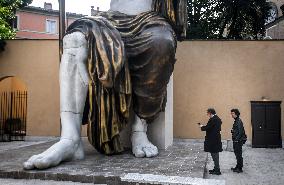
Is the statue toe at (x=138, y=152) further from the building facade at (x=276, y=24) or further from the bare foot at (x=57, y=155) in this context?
the building facade at (x=276, y=24)

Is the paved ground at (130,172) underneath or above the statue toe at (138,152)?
underneath

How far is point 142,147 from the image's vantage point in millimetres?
5176

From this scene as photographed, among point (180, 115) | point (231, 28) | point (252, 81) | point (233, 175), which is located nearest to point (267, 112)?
point (252, 81)

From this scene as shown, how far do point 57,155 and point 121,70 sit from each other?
4.58ft

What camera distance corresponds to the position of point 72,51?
4848 mm

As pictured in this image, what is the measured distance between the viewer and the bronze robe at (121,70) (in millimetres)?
4781

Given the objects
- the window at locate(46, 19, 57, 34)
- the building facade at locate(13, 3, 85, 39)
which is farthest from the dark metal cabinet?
the window at locate(46, 19, 57, 34)

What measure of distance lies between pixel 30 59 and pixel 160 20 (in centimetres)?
808

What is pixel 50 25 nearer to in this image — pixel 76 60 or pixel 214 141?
pixel 214 141

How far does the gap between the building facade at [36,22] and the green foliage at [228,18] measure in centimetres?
1388

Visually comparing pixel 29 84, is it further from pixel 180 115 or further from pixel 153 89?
pixel 153 89

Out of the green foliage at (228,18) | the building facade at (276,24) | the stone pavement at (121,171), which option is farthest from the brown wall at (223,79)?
the building facade at (276,24)

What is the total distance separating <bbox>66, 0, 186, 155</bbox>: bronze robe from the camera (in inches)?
188

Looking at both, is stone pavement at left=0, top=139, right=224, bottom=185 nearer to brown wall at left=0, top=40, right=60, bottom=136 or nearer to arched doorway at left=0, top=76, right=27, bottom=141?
brown wall at left=0, top=40, right=60, bottom=136
